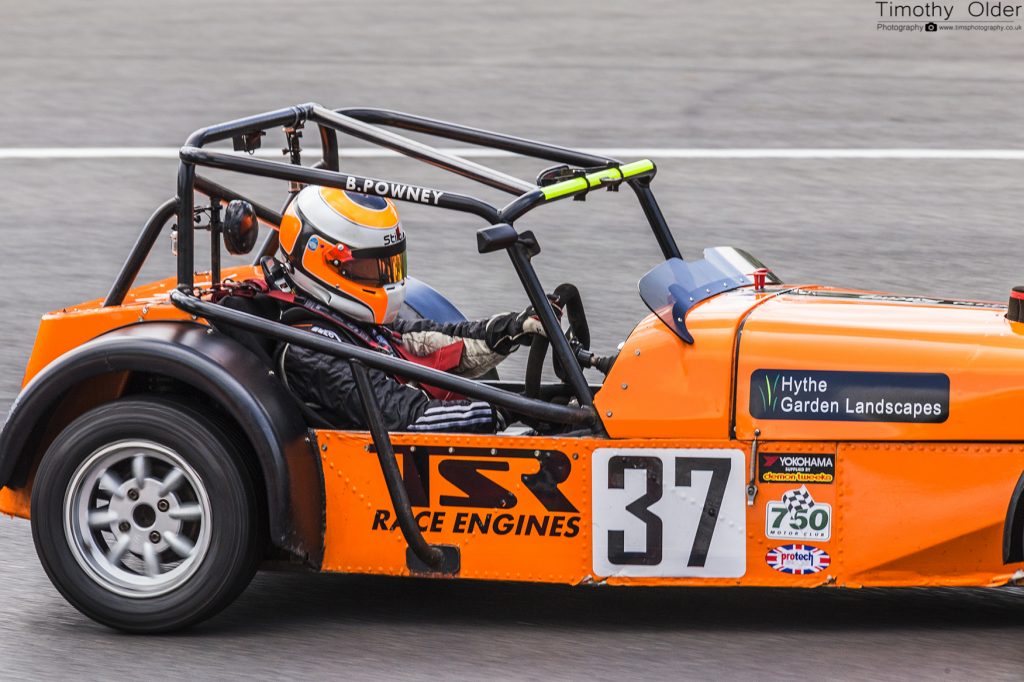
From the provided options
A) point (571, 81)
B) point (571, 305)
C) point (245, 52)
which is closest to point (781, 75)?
point (571, 81)

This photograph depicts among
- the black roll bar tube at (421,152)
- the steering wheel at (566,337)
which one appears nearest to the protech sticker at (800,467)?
the steering wheel at (566,337)

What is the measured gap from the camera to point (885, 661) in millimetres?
4691

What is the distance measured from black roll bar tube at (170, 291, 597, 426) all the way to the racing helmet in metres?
0.29

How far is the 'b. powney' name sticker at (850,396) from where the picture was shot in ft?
15.6

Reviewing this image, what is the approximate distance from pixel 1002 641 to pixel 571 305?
1.81 m

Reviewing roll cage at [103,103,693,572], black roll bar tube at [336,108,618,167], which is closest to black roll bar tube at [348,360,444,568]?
roll cage at [103,103,693,572]

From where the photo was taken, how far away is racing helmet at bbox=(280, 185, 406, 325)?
17.3 feet

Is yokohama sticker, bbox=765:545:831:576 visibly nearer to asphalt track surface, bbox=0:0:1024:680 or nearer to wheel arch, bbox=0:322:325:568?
asphalt track surface, bbox=0:0:1024:680

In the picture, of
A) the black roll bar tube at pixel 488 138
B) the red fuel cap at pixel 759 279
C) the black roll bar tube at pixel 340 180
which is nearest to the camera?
the black roll bar tube at pixel 340 180

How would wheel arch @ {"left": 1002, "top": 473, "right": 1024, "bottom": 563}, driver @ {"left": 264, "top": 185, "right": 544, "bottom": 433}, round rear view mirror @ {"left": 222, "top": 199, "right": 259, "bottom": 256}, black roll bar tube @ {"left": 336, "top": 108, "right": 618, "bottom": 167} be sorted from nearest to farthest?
wheel arch @ {"left": 1002, "top": 473, "right": 1024, "bottom": 563}, driver @ {"left": 264, "top": 185, "right": 544, "bottom": 433}, round rear view mirror @ {"left": 222, "top": 199, "right": 259, "bottom": 256}, black roll bar tube @ {"left": 336, "top": 108, "right": 618, "bottom": 167}

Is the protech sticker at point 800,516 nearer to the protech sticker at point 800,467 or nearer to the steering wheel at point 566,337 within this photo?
the protech sticker at point 800,467

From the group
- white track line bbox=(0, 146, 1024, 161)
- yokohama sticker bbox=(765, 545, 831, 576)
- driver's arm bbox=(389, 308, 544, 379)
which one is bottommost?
yokohama sticker bbox=(765, 545, 831, 576)

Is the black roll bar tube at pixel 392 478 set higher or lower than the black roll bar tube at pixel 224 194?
lower

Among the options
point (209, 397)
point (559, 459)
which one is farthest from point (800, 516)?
point (209, 397)
